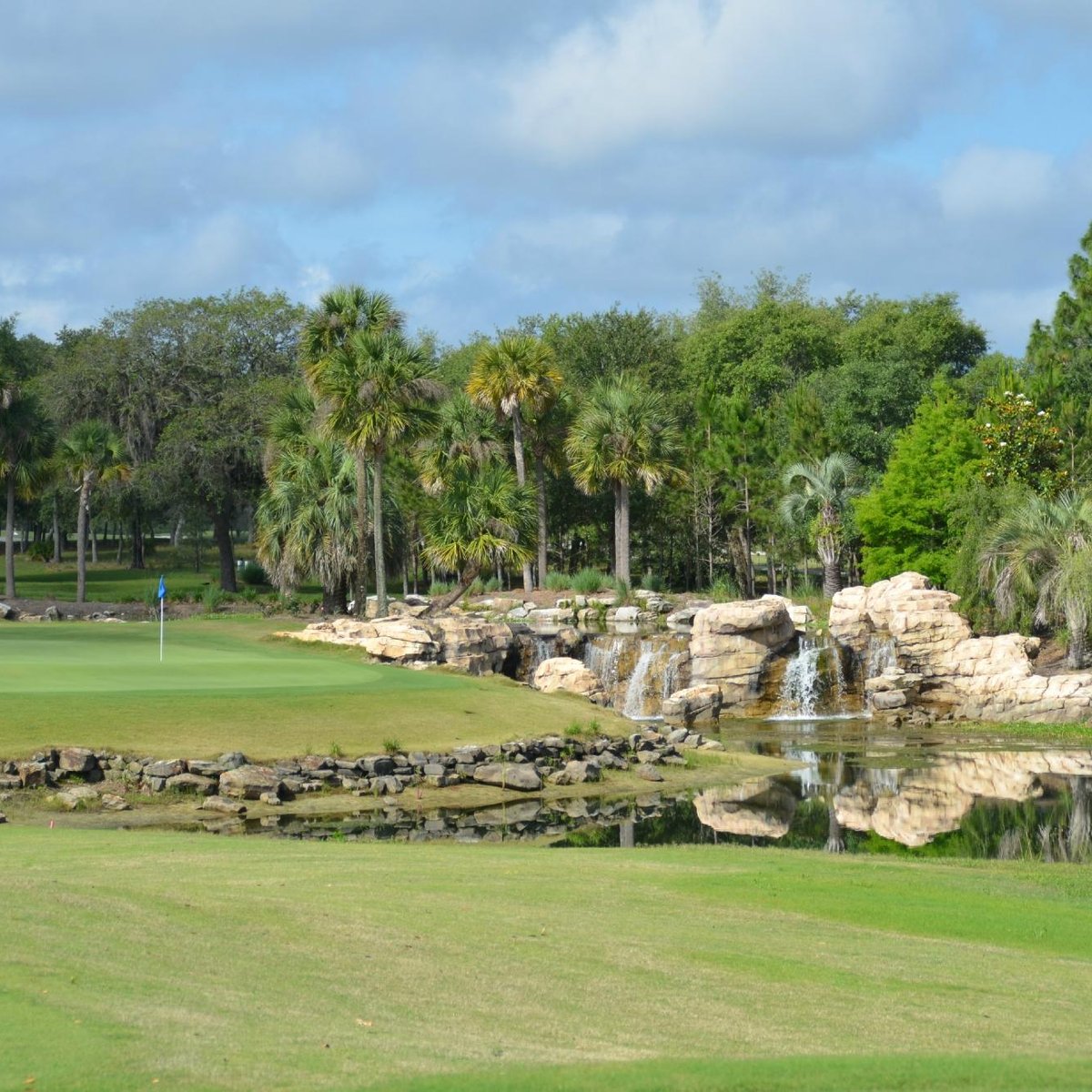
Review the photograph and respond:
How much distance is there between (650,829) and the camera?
23.5m

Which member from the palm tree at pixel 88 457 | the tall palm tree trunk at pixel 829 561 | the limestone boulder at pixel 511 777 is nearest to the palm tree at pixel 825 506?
the tall palm tree trunk at pixel 829 561

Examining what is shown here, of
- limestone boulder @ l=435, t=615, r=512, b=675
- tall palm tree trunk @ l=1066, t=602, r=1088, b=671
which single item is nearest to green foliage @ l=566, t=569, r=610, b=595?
limestone boulder @ l=435, t=615, r=512, b=675

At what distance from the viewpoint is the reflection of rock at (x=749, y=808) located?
24.0 meters

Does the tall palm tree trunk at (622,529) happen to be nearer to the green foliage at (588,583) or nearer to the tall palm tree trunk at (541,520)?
the green foliage at (588,583)

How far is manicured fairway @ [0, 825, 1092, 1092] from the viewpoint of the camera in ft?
25.6

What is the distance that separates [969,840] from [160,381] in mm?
60482

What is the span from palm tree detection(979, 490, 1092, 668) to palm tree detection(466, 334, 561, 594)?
75.1 feet

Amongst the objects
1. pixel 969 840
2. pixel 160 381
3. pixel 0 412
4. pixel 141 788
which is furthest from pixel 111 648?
pixel 160 381

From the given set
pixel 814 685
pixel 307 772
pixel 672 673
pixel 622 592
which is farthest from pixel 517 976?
pixel 622 592

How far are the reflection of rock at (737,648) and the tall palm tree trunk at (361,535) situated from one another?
12.4 metres

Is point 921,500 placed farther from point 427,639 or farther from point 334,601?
point 334,601

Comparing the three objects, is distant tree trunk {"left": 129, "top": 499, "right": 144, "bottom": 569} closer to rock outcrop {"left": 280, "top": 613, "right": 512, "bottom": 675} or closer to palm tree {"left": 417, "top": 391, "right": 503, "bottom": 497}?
palm tree {"left": 417, "top": 391, "right": 503, "bottom": 497}

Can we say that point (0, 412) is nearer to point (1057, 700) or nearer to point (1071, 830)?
point (1057, 700)

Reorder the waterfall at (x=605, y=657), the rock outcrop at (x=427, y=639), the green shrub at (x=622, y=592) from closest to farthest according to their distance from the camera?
1. the rock outcrop at (x=427, y=639)
2. the waterfall at (x=605, y=657)
3. the green shrub at (x=622, y=592)
